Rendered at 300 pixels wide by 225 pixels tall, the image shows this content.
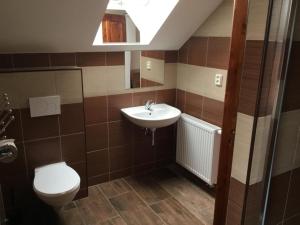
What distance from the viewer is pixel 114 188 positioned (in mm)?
2975

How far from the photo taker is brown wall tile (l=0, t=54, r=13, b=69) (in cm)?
228

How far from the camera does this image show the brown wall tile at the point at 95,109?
2.77 metres

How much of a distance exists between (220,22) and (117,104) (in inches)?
51.6

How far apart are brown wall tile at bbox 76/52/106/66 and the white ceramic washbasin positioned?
0.56 metres

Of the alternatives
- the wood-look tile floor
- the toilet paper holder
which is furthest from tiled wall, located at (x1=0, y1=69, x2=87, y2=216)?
the wood-look tile floor

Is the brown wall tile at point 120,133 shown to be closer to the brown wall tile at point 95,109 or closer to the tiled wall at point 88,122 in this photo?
the tiled wall at point 88,122

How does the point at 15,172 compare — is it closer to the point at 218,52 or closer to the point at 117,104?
the point at 117,104

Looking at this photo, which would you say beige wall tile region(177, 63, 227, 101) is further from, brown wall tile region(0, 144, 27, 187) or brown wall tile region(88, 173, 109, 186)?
brown wall tile region(0, 144, 27, 187)

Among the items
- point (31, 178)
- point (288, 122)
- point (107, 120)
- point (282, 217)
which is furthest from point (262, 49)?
point (31, 178)

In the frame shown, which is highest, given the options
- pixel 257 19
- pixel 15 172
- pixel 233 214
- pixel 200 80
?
pixel 257 19

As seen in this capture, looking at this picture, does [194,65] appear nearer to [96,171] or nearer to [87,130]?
[87,130]

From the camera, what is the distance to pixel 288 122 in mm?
1329

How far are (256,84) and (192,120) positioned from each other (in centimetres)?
178

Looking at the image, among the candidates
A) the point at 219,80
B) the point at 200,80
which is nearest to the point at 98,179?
the point at 200,80
